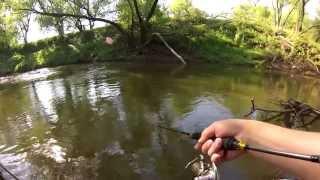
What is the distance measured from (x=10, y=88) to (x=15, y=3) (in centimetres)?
608

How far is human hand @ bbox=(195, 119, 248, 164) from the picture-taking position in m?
1.74

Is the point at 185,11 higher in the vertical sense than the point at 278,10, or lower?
higher

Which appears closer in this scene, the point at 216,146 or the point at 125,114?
the point at 216,146

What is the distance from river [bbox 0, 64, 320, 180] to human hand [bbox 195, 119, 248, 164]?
10.9ft

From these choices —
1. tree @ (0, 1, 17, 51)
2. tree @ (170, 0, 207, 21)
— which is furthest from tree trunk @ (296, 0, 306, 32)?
tree @ (0, 1, 17, 51)

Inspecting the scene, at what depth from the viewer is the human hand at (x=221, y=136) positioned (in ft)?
5.69

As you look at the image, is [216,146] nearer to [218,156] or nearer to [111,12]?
[218,156]

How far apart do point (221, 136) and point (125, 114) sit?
10270 mm

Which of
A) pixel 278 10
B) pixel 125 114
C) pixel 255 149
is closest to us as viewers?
pixel 255 149

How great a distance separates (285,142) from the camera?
1.66 metres

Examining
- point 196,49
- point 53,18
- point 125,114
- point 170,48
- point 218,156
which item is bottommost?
point 125,114

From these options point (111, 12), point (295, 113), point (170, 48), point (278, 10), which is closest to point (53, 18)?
point (111, 12)

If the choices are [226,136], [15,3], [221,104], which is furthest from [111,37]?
[226,136]

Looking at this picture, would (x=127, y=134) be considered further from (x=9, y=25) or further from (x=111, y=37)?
(x=9, y=25)
